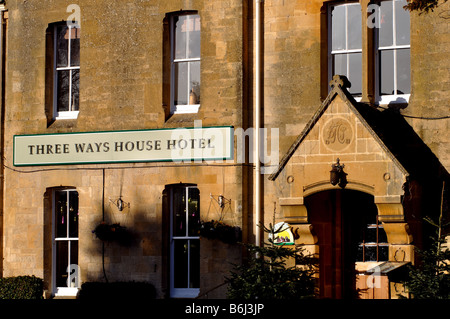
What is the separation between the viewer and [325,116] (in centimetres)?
1992

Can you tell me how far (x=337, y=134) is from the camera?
1988 cm

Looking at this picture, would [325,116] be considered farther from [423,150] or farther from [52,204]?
[52,204]

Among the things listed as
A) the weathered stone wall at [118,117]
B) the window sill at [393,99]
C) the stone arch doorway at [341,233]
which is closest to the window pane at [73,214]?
the weathered stone wall at [118,117]

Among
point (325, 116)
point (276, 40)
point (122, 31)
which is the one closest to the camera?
point (325, 116)

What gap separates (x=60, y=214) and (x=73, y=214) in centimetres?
36

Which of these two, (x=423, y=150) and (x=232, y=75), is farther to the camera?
(x=232, y=75)

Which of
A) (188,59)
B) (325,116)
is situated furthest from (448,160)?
(188,59)

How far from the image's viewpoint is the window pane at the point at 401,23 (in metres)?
21.2

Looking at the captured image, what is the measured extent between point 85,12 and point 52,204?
15.6 ft

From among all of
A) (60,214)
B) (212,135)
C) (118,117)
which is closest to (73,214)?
(60,214)

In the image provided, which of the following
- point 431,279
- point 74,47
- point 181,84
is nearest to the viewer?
point 431,279

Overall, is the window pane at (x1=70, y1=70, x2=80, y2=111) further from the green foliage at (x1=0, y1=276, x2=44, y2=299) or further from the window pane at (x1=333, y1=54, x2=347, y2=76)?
the window pane at (x1=333, y1=54, x2=347, y2=76)

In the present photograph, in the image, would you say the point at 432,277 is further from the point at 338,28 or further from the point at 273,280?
the point at 338,28

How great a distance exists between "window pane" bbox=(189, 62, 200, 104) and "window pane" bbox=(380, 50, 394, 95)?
4.41 meters
